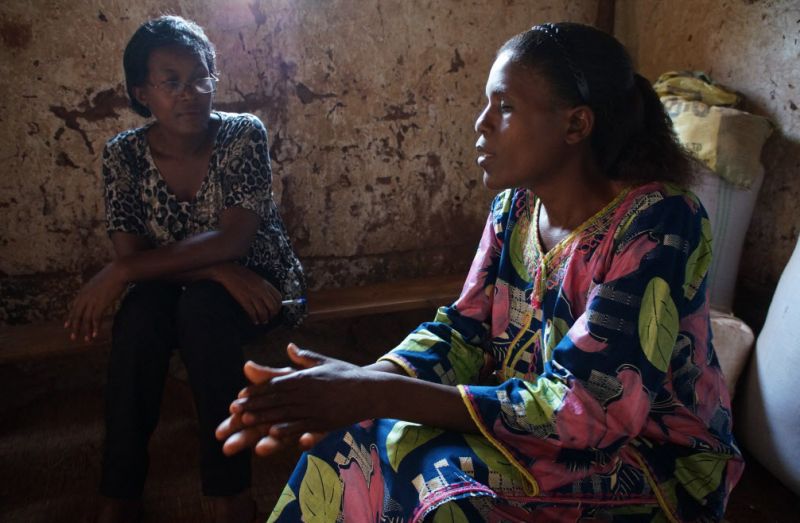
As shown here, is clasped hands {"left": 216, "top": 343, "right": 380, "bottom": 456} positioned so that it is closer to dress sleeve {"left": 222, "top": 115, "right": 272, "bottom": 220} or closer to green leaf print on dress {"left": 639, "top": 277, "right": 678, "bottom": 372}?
green leaf print on dress {"left": 639, "top": 277, "right": 678, "bottom": 372}

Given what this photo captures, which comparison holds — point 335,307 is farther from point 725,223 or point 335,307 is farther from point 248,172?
point 725,223

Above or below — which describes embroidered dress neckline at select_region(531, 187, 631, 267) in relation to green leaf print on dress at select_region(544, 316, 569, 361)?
above

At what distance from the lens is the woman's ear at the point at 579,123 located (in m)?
1.32

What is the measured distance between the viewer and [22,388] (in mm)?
2797

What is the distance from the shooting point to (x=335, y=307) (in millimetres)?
2619

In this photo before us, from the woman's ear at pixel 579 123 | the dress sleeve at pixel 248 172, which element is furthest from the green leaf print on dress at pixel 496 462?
the dress sleeve at pixel 248 172

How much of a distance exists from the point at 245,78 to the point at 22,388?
1636 millimetres

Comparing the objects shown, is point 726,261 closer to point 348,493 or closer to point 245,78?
point 348,493

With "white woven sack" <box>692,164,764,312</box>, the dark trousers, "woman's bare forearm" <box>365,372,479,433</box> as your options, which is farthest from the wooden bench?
"woman's bare forearm" <box>365,372,479,433</box>

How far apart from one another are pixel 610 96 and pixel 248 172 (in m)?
1.25

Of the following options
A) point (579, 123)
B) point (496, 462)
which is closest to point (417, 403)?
point (496, 462)

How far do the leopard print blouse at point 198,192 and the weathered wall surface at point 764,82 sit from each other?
1767mm

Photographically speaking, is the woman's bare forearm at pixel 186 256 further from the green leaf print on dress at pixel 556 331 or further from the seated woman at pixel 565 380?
the green leaf print on dress at pixel 556 331

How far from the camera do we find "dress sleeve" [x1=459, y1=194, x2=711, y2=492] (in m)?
1.13
